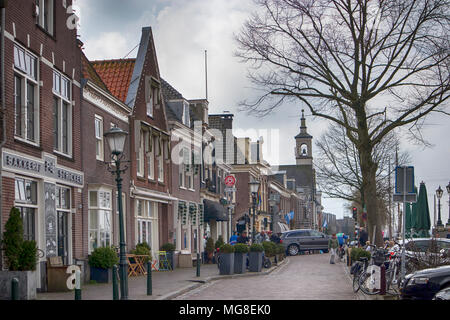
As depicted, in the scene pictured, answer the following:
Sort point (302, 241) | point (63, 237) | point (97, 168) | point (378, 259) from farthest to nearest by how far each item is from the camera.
→ point (302, 241) → point (97, 168) → point (63, 237) → point (378, 259)

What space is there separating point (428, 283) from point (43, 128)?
11.7 m

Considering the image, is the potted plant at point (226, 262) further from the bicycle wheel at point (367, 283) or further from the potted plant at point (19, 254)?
the potted plant at point (19, 254)

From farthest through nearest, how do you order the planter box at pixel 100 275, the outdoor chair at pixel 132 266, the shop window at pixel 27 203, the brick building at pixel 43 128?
1. the outdoor chair at pixel 132 266
2. the planter box at pixel 100 275
3. the shop window at pixel 27 203
4. the brick building at pixel 43 128

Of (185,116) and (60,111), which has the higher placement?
(185,116)

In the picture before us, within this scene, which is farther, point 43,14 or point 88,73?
point 88,73

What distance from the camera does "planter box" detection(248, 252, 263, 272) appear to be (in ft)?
91.6

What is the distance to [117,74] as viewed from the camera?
30.4 metres

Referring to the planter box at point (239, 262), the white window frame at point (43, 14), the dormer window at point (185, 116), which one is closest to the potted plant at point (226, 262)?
the planter box at point (239, 262)

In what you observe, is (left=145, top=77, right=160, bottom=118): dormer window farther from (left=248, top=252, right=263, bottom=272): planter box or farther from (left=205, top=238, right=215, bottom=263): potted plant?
(left=205, top=238, right=215, bottom=263): potted plant

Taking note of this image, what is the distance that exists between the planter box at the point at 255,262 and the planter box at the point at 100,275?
23.2ft

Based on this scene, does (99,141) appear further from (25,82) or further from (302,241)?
(302,241)

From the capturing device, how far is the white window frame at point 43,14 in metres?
20.1

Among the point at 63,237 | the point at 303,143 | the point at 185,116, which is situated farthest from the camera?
the point at 303,143

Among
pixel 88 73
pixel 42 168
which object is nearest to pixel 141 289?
pixel 42 168
